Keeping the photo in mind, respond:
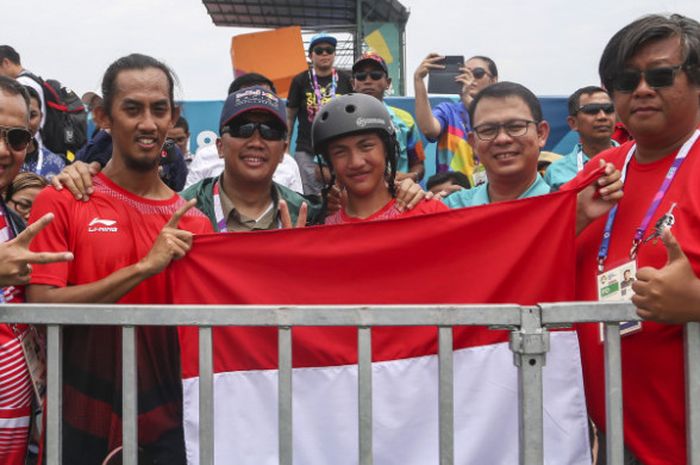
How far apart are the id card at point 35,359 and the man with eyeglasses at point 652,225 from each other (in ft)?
7.23

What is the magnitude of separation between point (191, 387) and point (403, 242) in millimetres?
1058

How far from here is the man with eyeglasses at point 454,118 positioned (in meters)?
6.76

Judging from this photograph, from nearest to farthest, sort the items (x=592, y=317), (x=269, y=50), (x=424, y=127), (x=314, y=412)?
(x=592, y=317) < (x=314, y=412) < (x=424, y=127) < (x=269, y=50)

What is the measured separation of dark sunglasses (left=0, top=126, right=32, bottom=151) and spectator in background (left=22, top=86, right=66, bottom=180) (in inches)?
119

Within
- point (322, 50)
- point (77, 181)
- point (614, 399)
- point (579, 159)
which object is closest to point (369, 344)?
point (614, 399)

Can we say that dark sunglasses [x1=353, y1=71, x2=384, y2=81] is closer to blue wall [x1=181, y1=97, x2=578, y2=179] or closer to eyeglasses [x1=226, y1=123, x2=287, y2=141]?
eyeglasses [x1=226, y1=123, x2=287, y2=141]

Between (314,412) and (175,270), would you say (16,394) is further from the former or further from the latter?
(314,412)

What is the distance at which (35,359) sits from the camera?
308 cm

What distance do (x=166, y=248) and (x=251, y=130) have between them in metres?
1.28

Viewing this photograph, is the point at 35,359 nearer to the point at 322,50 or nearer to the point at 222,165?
the point at 222,165

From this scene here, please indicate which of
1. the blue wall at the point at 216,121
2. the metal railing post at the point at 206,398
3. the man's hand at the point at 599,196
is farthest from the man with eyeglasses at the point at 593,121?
the metal railing post at the point at 206,398

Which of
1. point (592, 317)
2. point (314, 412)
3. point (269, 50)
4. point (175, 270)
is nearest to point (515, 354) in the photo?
point (592, 317)

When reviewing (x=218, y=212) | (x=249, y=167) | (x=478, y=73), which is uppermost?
(x=478, y=73)

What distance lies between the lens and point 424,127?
270 inches
